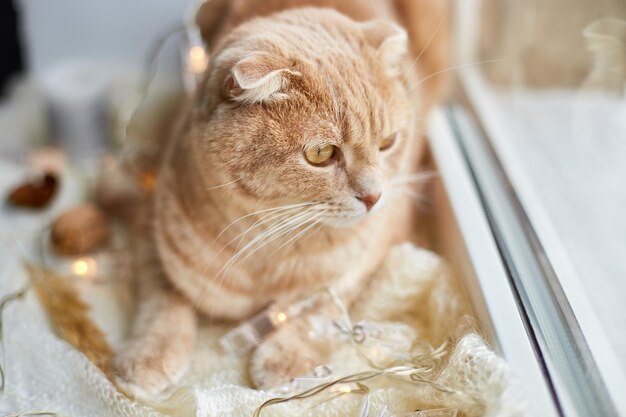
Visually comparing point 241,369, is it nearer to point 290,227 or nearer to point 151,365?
point 151,365

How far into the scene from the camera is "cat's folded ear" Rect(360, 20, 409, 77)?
3.17 feet

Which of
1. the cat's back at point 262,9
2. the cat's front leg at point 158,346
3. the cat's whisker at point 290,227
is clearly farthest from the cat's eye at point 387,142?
the cat's front leg at point 158,346

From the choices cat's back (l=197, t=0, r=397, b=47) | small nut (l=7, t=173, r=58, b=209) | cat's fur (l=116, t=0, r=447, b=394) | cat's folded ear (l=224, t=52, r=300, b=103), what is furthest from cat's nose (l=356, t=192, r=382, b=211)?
small nut (l=7, t=173, r=58, b=209)

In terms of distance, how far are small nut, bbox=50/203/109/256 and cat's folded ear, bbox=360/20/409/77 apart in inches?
29.2

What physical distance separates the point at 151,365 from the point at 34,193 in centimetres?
65

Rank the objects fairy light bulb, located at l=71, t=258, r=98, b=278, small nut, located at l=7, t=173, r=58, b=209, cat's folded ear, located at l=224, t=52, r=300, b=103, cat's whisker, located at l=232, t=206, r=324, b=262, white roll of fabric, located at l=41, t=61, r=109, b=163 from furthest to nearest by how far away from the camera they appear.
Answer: white roll of fabric, located at l=41, t=61, r=109, b=163 → small nut, located at l=7, t=173, r=58, b=209 → fairy light bulb, located at l=71, t=258, r=98, b=278 → cat's whisker, located at l=232, t=206, r=324, b=262 → cat's folded ear, located at l=224, t=52, r=300, b=103

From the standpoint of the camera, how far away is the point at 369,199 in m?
0.95

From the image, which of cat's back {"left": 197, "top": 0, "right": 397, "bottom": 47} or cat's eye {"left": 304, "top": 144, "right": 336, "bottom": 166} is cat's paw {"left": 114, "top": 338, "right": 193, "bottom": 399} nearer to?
cat's eye {"left": 304, "top": 144, "right": 336, "bottom": 166}

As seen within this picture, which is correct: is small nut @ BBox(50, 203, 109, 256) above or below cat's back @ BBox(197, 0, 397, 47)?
below

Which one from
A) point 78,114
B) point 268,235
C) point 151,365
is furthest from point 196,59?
point 151,365

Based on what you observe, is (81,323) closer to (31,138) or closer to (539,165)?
(31,138)

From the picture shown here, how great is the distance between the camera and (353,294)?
116 centimetres

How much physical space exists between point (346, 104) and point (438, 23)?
572 mm

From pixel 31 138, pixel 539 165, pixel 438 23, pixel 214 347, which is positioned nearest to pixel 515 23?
pixel 438 23
